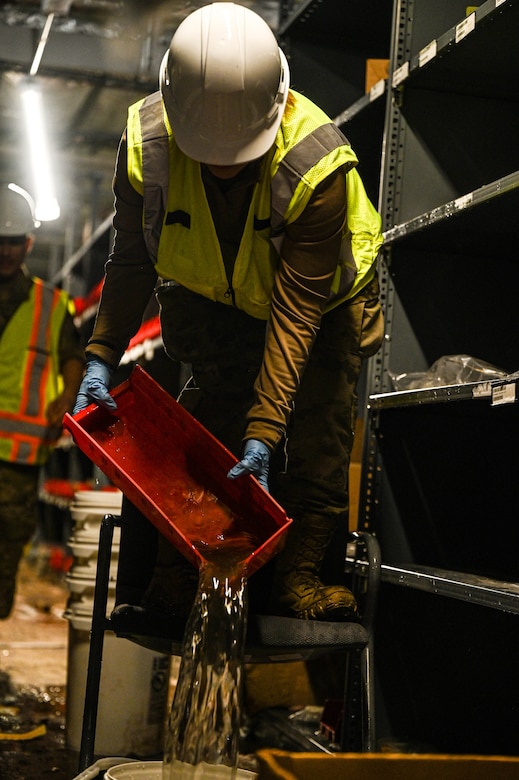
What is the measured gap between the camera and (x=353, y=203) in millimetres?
2639

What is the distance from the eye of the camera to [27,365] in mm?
4602

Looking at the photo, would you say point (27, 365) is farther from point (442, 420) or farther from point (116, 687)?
point (442, 420)

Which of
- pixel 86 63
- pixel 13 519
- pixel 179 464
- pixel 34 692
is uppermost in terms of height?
pixel 86 63

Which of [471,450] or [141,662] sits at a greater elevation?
[471,450]

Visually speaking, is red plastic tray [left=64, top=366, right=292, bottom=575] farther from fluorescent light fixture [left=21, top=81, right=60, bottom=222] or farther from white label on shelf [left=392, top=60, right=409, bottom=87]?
fluorescent light fixture [left=21, top=81, right=60, bottom=222]

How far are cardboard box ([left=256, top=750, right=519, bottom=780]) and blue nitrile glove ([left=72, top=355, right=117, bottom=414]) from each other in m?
1.11

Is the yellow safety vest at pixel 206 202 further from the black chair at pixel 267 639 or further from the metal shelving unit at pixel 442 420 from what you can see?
the metal shelving unit at pixel 442 420

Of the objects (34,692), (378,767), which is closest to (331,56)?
(34,692)

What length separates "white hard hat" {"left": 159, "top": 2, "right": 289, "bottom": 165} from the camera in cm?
221

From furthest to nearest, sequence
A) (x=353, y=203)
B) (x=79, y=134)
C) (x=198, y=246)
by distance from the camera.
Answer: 1. (x=79, y=134)
2. (x=353, y=203)
3. (x=198, y=246)

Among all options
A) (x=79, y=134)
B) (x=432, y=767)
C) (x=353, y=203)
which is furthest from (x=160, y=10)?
(x=432, y=767)

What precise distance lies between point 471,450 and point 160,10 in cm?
465

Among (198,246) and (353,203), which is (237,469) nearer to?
(198,246)

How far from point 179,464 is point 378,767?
1159 millimetres
